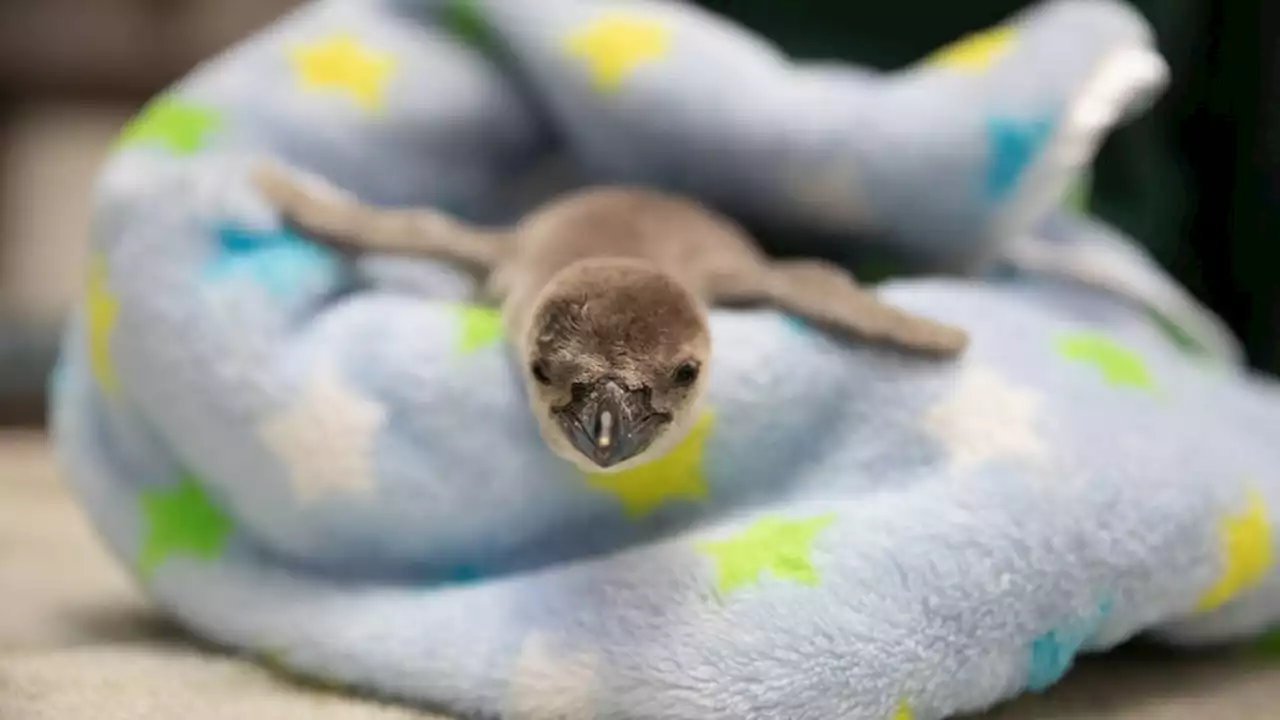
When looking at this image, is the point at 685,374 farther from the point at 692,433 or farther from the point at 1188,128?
the point at 1188,128

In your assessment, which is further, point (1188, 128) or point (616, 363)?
point (1188, 128)

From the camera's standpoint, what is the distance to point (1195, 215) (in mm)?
1043

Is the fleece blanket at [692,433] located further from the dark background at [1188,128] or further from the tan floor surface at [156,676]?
the dark background at [1188,128]

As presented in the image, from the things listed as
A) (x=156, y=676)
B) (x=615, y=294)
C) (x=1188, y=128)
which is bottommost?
(x=156, y=676)

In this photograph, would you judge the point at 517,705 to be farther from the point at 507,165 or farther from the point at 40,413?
Answer: the point at 40,413

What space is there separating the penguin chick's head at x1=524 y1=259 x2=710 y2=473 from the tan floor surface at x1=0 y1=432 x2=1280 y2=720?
0.16 metres

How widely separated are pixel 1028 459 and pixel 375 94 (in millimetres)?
469

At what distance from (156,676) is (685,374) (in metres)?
0.30

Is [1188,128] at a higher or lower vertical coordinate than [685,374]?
higher

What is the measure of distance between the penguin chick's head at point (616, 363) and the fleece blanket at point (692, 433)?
2.1 inches

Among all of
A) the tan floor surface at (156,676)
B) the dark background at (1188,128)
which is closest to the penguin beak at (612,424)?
the tan floor surface at (156,676)

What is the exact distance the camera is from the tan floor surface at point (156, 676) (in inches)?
21.5

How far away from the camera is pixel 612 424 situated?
51cm

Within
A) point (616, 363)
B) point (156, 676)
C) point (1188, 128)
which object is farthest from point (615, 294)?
point (1188, 128)
